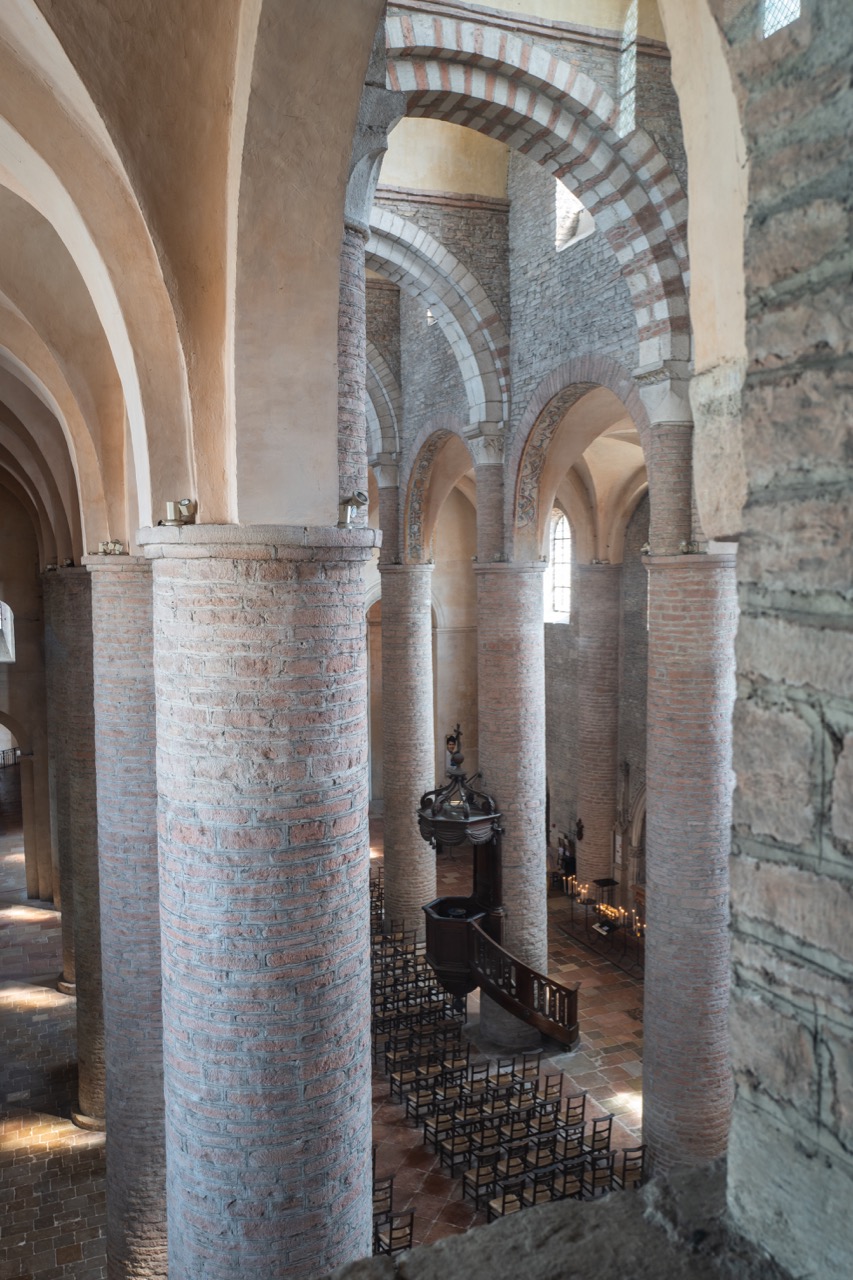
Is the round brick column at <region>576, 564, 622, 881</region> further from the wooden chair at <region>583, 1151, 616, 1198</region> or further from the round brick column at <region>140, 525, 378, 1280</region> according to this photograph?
the round brick column at <region>140, 525, 378, 1280</region>

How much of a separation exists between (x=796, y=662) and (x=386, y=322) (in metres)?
14.6

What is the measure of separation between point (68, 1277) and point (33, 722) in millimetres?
11964

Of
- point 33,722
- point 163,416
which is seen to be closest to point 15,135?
point 163,416

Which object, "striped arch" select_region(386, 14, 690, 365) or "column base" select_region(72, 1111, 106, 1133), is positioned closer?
"striped arch" select_region(386, 14, 690, 365)

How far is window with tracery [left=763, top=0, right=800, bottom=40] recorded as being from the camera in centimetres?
159

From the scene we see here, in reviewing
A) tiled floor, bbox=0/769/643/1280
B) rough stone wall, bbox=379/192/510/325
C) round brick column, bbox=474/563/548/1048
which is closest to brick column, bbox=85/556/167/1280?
tiled floor, bbox=0/769/643/1280

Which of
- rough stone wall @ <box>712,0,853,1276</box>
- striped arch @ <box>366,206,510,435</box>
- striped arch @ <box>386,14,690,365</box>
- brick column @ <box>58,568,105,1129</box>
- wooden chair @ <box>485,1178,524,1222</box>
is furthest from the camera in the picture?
striped arch @ <box>366,206,510,435</box>

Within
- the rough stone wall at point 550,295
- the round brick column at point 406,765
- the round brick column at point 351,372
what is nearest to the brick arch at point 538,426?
the rough stone wall at point 550,295

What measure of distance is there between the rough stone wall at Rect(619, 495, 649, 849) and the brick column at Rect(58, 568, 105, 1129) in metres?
9.60

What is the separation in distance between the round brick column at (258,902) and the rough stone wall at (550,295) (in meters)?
6.53

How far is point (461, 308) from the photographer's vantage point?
1177 centimetres

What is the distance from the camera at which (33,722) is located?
18422 mm

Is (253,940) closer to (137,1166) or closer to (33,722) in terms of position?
(137,1166)

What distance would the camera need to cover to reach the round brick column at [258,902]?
393 centimetres
